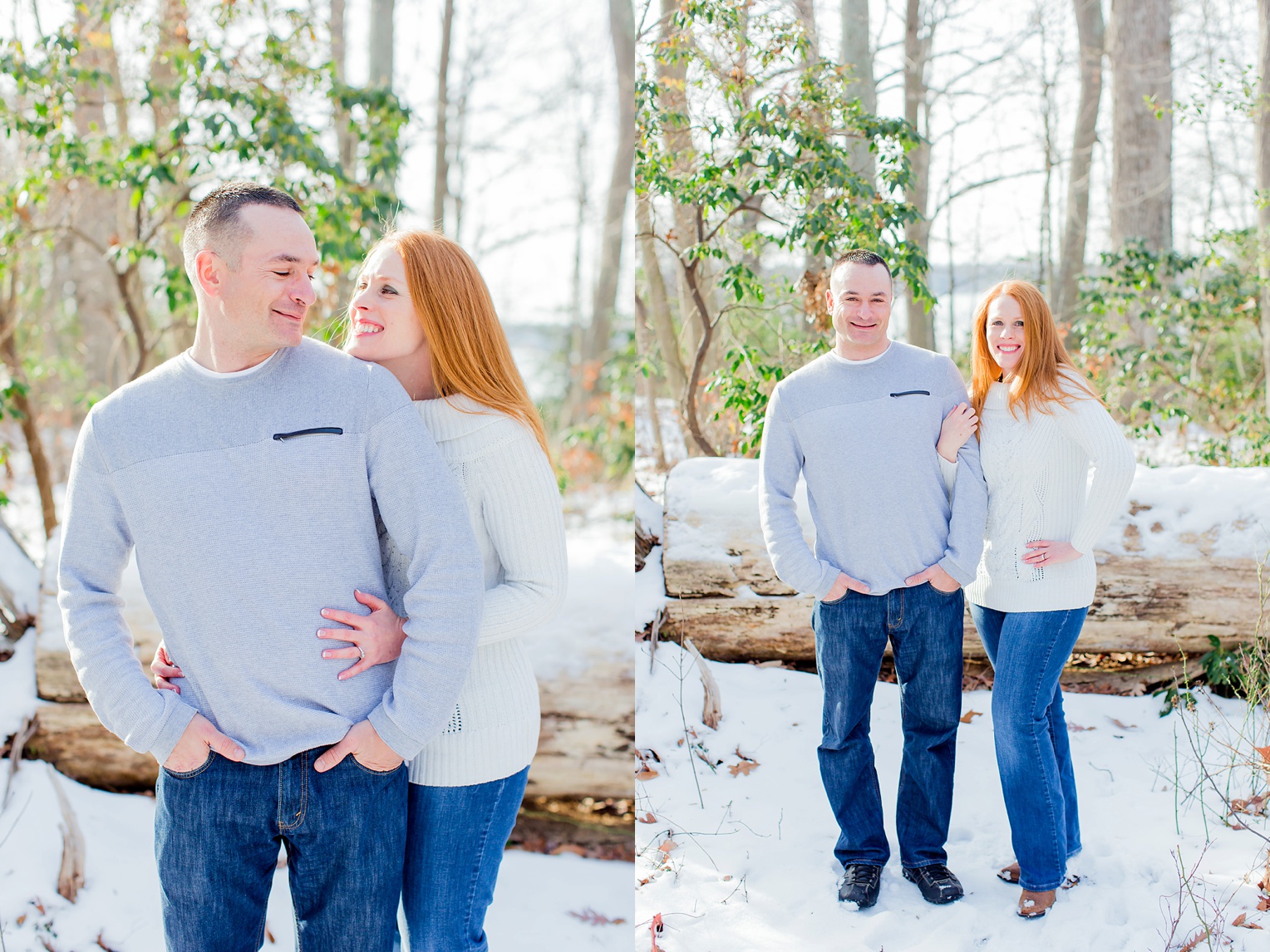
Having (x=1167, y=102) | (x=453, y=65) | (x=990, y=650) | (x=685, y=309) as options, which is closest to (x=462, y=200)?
(x=453, y=65)

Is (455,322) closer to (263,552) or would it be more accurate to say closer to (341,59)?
(263,552)

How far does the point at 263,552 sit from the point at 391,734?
37 cm

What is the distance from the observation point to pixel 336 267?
4.63 m

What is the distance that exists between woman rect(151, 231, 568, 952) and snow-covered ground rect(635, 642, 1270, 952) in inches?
43.3

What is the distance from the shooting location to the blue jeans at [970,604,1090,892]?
2.44 m

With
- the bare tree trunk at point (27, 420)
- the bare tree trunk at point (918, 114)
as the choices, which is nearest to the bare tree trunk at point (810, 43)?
the bare tree trunk at point (918, 114)

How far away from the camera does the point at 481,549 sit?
1.75 m

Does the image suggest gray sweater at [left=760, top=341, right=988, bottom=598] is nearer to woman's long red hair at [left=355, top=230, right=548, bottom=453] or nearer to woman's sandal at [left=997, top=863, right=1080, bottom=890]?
woman's sandal at [left=997, top=863, right=1080, bottom=890]

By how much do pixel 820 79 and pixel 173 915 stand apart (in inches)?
109

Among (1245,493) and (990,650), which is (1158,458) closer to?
(1245,493)

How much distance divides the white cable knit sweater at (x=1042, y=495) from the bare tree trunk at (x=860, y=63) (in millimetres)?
904

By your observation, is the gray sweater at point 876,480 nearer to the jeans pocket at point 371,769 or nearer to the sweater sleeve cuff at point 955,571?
the sweater sleeve cuff at point 955,571

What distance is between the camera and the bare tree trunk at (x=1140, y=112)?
308 centimetres

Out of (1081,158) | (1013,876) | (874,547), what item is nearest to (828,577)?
(874,547)
